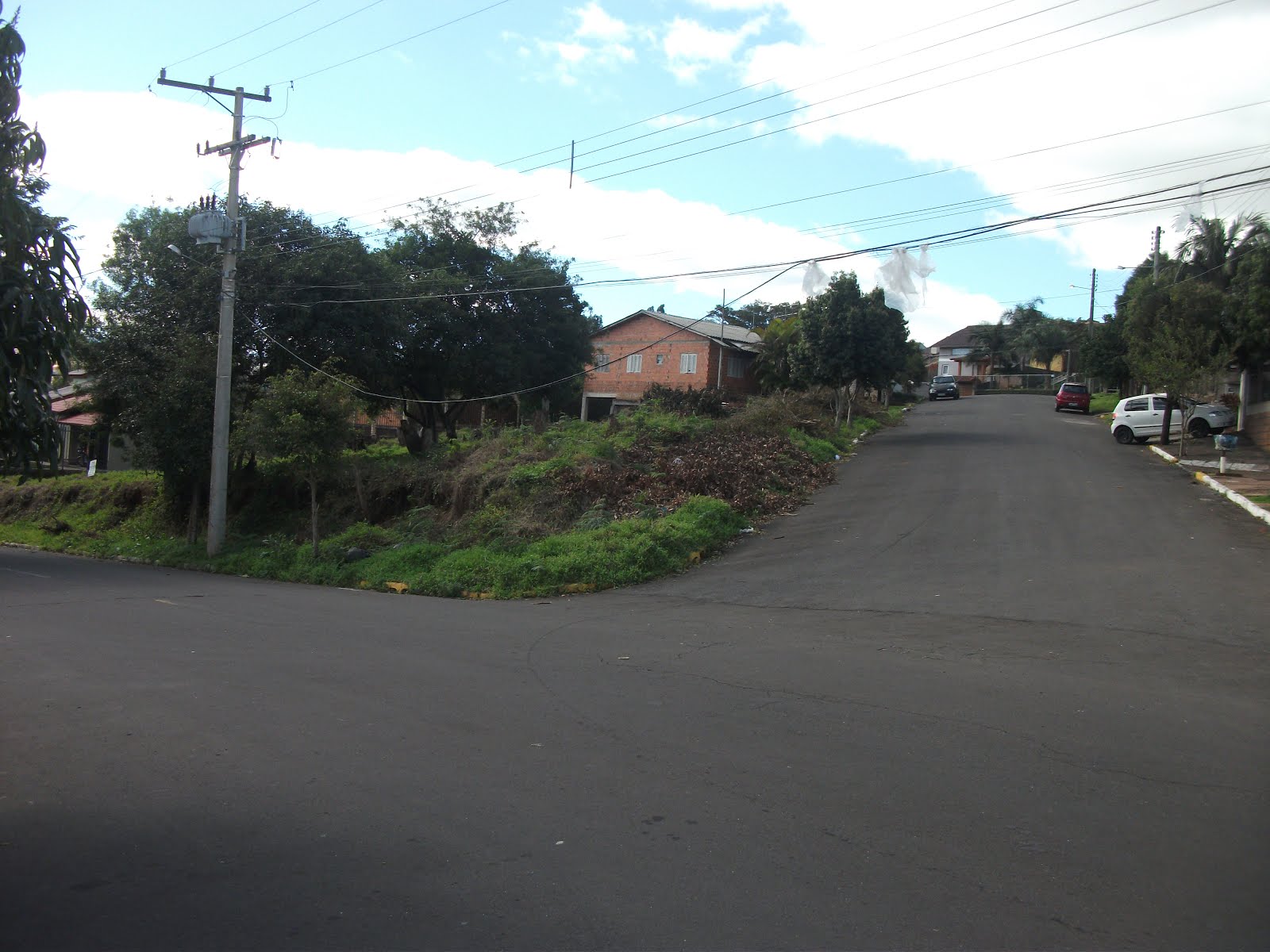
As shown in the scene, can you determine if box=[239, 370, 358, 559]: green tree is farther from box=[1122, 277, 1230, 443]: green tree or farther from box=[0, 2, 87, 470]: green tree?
box=[1122, 277, 1230, 443]: green tree

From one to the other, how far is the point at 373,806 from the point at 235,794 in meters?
0.96

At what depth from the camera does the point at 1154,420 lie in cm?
3206

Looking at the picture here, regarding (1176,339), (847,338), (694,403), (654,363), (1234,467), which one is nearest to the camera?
A: (1234,467)

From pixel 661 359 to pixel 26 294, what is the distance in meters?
47.7

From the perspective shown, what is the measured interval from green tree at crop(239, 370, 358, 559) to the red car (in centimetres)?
3728

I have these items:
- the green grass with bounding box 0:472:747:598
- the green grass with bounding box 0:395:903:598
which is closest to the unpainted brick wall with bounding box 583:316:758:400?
the green grass with bounding box 0:395:903:598

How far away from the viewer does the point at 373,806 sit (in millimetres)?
5629

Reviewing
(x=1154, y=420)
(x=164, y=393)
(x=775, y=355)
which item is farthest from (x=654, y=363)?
(x=164, y=393)

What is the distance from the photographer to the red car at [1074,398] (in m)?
47.1

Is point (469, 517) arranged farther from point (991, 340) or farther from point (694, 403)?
point (991, 340)

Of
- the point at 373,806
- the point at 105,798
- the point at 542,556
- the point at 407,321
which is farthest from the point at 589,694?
the point at 407,321

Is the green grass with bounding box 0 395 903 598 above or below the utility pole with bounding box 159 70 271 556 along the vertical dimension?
below

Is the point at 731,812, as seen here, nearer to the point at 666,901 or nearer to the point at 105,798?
the point at 666,901

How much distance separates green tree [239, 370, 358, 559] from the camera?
22.3 metres
